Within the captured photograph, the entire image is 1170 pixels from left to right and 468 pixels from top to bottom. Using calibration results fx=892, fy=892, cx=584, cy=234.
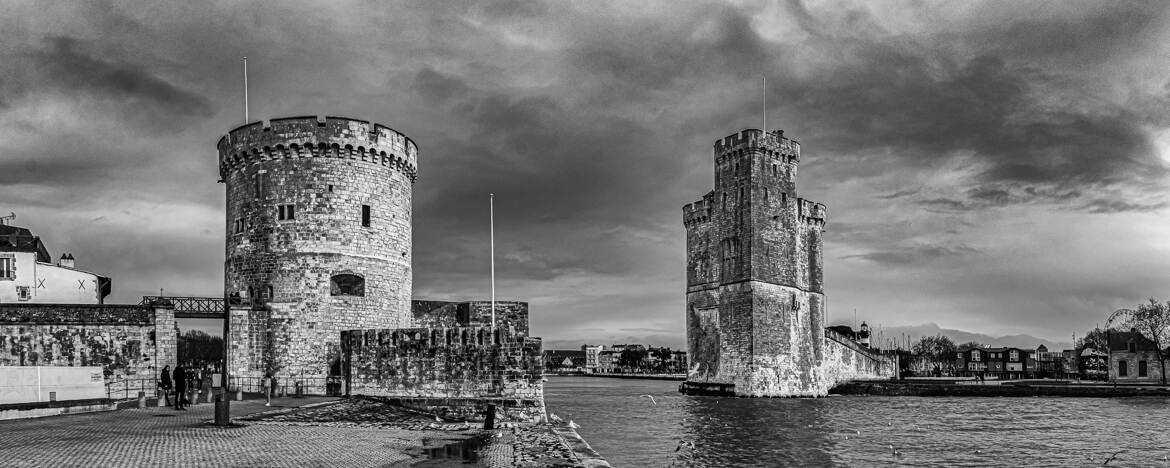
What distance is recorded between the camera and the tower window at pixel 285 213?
35.6 m

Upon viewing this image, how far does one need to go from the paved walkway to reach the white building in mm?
23819

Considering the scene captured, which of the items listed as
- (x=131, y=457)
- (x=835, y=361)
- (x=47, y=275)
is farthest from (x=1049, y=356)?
(x=131, y=457)

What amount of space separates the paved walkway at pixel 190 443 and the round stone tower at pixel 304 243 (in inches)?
379

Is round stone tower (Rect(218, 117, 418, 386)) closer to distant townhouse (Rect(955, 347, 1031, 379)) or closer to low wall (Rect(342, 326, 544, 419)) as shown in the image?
low wall (Rect(342, 326, 544, 419))

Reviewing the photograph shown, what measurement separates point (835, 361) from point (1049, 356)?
395ft

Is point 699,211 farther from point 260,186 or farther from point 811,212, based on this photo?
point 260,186

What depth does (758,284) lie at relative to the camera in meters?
63.3

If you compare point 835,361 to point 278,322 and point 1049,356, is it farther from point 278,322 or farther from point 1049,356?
point 1049,356

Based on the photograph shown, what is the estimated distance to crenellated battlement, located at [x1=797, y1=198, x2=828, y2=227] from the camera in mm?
70625

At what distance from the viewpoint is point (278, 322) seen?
3541 cm

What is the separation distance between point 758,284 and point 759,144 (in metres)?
9.97

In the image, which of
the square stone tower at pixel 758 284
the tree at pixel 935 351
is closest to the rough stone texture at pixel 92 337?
the square stone tower at pixel 758 284

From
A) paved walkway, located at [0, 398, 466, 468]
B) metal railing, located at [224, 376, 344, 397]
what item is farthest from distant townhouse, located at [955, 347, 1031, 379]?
paved walkway, located at [0, 398, 466, 468]

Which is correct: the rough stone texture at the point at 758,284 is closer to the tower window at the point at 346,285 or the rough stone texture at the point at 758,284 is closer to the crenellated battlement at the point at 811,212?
the crenellated battlement at the point at 811,212
